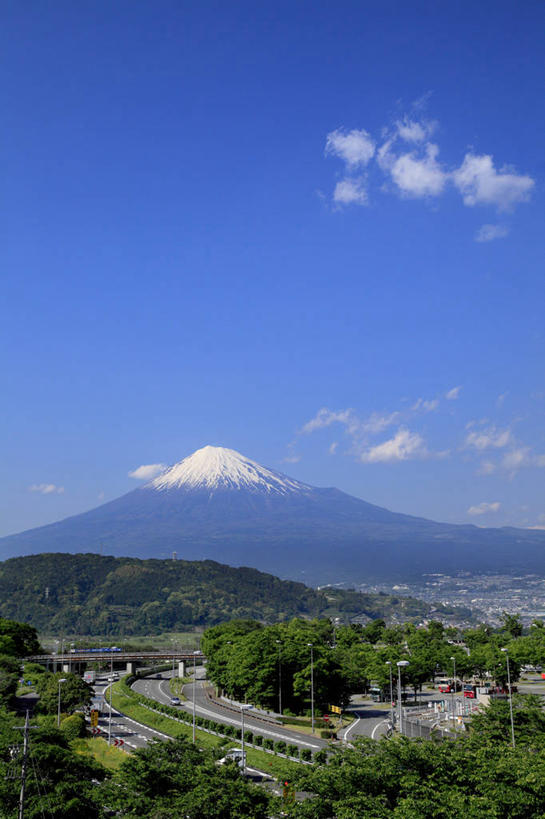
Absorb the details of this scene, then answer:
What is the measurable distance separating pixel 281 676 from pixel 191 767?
42257 millimetres

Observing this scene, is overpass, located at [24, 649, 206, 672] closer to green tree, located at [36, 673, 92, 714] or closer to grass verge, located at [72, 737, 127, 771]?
green tree, located at [36, 673, 92, 714]

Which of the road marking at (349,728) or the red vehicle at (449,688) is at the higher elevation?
the road marking at (349,728)

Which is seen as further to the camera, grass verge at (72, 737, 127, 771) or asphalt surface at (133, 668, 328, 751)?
asphalt surface at (133, 668, 328, 751)

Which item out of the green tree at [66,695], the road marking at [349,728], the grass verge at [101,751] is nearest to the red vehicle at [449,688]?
the road marking at [349,728]

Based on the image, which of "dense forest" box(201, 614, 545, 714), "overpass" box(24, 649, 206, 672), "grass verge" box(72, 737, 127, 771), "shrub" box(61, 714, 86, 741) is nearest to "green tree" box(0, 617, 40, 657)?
"overpass" box(24, 649, 206, 672)

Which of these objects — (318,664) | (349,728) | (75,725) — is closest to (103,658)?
(318,664)

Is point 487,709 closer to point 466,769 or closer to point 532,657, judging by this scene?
point 466,769

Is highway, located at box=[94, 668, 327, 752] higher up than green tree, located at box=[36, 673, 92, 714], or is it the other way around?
green tree, located at box=[36, 673, 92, 714]

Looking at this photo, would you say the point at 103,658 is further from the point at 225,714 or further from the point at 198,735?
the point at 198,735

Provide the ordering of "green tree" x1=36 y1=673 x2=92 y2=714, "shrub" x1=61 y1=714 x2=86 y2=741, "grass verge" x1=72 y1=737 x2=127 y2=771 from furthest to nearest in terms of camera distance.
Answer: "green tree" x1=36 y1=673 x2=92 y2=714, "shrub" x1=61 y1=714 x2=86 y2=741, "grass verge" x1=72 y1=737 x2=127 y2=771

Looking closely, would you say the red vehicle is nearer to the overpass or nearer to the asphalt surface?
the asphalt surface

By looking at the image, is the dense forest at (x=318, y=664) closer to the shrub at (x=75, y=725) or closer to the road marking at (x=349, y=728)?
the road marking at (x=349, y=728)

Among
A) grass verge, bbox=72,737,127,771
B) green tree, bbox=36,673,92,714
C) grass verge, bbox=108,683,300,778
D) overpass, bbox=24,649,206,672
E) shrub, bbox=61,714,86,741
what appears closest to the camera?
grass verge, bbox=108,683,300,778

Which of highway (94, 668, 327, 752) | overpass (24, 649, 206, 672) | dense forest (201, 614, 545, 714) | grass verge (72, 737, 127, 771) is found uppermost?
dense forest (201, 614, 545, 714)
